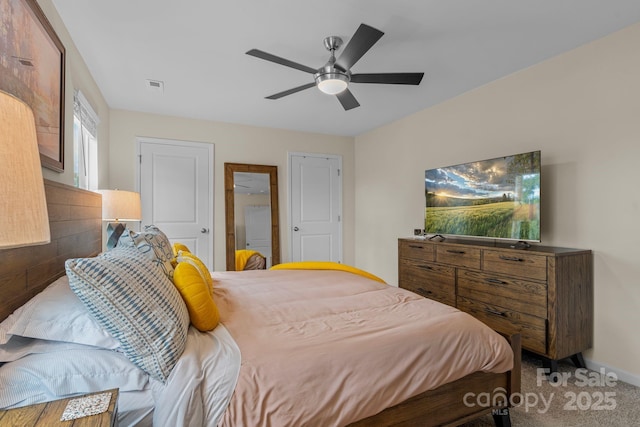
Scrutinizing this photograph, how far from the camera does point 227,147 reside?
14.7 ft

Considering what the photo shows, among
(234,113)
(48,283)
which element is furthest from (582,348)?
(234,113)

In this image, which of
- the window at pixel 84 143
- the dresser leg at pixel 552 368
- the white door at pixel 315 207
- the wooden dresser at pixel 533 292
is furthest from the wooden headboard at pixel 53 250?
the dresser leg at pixel 552 368

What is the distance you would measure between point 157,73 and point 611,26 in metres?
3.61

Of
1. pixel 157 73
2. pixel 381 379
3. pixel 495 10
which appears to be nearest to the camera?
pixel 381 379

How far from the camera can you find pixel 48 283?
1464mm

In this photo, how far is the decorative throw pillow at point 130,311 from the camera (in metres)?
1.14

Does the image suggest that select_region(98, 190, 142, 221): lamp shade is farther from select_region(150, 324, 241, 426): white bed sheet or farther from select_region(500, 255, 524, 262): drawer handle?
select_region(500, 255, 524, 262): drawer handle

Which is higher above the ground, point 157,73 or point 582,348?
point 157,73

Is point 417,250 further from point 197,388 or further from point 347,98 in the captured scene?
point 197,388

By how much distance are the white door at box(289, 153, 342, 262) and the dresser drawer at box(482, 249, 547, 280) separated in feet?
8.98

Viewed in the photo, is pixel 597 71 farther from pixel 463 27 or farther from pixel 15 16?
pixel 15 16

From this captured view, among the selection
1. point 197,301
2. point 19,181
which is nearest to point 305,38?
point 197,301

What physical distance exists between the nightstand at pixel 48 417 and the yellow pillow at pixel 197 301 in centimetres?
51

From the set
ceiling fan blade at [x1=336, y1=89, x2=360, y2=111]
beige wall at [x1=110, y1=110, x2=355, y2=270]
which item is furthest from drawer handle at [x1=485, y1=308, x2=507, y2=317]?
beige wall at [x1=110, y1=110, x2=355, y2=270]
